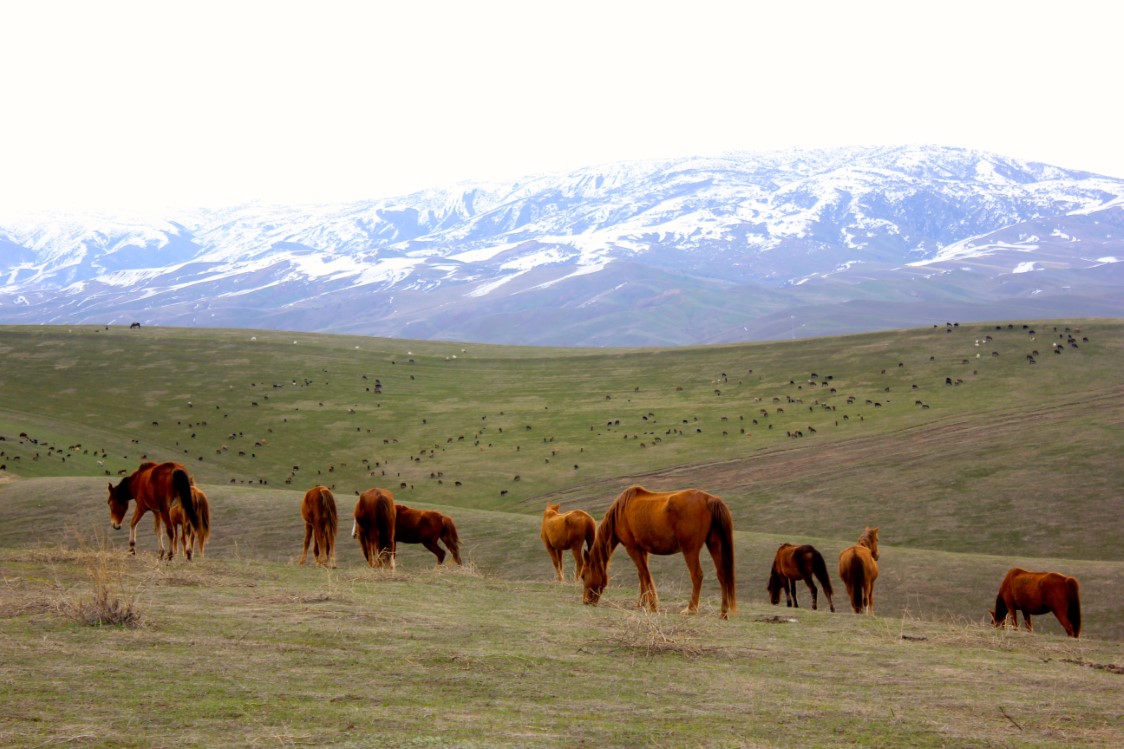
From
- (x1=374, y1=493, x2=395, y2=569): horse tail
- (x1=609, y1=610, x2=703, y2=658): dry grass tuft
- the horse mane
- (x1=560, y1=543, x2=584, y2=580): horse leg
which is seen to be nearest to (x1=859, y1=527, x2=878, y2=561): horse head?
(x1=560, y1=543, x2=584, y2=580): horse leg

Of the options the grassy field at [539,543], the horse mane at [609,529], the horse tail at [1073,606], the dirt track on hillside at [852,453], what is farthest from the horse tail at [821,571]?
the dirt track on hillside at [852,453]

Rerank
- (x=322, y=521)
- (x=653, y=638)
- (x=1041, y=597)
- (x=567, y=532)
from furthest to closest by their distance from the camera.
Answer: (x=567, y=532) → (x=322, y=521) → (x=1041, y=597) → (x=653, y=638)

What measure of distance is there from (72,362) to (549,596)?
4186 inches

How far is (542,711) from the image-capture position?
9305mm

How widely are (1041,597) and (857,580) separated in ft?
13.6

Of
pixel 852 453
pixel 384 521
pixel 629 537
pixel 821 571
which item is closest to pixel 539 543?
pixel 384 521

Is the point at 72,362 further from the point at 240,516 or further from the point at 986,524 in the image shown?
the point at 986,524

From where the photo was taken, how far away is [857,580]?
2530cm

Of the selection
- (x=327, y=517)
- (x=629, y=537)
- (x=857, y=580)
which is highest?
(x=629, y=537)

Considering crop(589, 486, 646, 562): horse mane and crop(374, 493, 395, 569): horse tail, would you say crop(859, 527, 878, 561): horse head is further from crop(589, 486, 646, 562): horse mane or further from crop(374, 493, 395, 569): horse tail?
crop(374, 493, 395, 569): horse tail

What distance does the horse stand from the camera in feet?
89.7

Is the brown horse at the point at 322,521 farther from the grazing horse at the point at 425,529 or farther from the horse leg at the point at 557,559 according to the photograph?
Answer: the horse leg at the point at 557,559

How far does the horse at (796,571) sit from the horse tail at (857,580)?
4.21 feet

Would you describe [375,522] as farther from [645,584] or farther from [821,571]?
[821,571]
